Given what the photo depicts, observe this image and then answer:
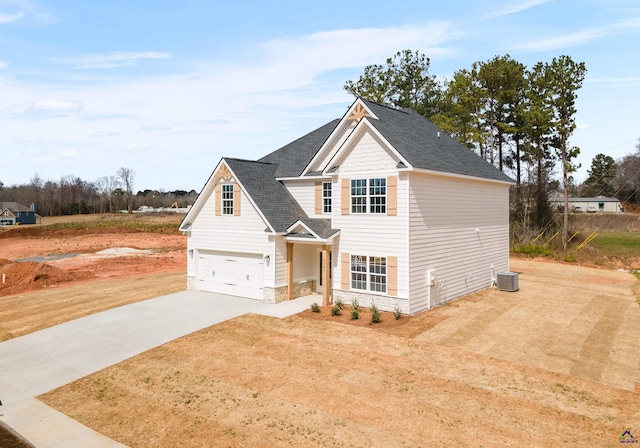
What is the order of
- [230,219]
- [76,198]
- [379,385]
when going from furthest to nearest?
[76,198] < [230,219] < [379,385]

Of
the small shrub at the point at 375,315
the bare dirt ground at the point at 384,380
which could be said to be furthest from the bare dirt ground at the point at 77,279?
the small shrub at the point at 375,315

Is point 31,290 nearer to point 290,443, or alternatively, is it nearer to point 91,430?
point 91,430

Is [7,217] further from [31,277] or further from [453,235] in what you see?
[453,235]

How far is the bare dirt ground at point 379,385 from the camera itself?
869 centimetres

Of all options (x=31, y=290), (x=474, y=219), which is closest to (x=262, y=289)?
(x=474, y=219)

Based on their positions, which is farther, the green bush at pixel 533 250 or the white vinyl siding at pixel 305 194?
the green bush at pixel 533 250

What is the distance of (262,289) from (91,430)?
11.2 metres

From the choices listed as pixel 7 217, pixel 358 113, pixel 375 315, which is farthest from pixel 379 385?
pixel 7 217

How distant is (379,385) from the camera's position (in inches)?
425

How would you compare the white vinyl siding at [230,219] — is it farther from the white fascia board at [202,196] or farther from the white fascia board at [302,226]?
the white fascia board at [302,226]

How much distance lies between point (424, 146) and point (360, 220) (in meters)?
4.96

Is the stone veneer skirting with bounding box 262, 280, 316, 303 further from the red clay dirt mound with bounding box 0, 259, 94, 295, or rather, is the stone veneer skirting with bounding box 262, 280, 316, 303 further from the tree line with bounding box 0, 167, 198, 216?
the tree line with bounding box 0, 167, 198, 216

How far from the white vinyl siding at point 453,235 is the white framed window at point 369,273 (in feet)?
4.22

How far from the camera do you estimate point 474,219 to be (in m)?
21.5
